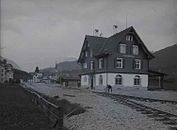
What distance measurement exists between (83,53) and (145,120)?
157 feet

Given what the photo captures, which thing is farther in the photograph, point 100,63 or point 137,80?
point 100,63

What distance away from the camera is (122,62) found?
49719mm

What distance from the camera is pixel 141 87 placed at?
50.4 m

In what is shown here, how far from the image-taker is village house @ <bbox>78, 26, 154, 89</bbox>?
4866 centimetres

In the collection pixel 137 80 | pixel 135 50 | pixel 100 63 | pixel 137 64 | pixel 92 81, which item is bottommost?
pixel 92 81

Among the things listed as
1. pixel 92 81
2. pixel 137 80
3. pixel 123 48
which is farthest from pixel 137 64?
pixel 92 81

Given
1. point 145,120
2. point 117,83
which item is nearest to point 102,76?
point 117,83

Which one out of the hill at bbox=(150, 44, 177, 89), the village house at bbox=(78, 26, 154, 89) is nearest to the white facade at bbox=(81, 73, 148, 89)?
the village house at bbox=(78, 26, 154, 89)

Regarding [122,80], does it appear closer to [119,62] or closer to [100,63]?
[119,62]

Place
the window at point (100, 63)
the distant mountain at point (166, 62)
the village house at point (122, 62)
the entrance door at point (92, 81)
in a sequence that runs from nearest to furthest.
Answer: the village house at point (122, 62) < the window at point (100, 63) < the entrance door at point (92, 81) < the distant mountain at point (166, 62)

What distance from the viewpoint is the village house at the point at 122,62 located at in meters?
48.7

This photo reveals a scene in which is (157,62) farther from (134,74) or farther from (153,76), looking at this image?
(134,74)

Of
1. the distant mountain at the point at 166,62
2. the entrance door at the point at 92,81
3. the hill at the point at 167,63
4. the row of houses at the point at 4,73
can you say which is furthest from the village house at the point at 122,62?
the row of houses at the point at 4,73

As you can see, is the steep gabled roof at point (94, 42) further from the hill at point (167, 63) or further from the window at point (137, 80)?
the hill at point (167, 63)
